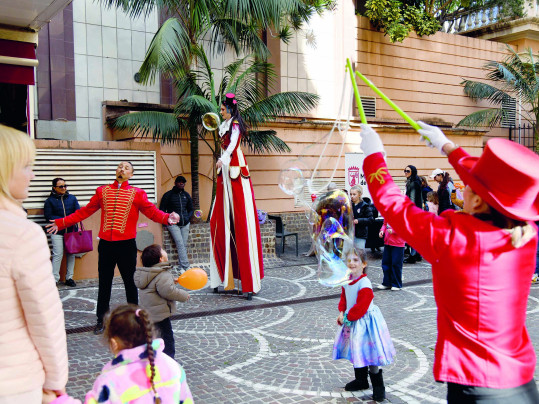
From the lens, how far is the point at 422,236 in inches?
94.8

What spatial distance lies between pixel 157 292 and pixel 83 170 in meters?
6.26

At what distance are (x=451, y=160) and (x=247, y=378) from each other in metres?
3.21

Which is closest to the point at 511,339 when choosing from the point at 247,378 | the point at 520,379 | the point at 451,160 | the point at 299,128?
the point at 520,379

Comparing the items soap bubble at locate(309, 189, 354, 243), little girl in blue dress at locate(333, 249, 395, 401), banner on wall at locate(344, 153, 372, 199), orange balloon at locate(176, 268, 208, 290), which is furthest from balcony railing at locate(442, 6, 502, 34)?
orange balloon at locate(176, 268, 208, 290)

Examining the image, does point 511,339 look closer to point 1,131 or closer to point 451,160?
point 451,160

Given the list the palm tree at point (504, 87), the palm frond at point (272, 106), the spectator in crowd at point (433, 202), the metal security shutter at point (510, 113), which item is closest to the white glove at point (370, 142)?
the palm frond at point (272, 106)

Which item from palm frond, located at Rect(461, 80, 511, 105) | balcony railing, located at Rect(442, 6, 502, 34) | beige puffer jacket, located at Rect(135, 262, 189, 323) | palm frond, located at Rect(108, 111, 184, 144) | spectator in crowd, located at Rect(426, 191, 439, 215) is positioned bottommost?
beige puffer jacket, located at Rect(135, 262, 189, 323)

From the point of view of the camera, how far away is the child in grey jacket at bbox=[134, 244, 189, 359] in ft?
15.2

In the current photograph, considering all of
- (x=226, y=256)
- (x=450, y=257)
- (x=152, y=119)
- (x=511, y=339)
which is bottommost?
(x=226, y=256)

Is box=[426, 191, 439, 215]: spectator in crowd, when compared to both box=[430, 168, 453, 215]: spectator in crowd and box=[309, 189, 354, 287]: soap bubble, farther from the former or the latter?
box=[309, 189, 354, 287]: soap bubble

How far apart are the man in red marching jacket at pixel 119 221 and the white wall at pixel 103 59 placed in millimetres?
6960

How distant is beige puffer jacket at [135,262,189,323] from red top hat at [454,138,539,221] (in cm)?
294

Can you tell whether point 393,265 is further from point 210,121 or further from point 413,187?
point 210,121

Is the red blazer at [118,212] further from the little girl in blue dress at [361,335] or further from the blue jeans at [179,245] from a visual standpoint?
the blue jeans at [179,245]
